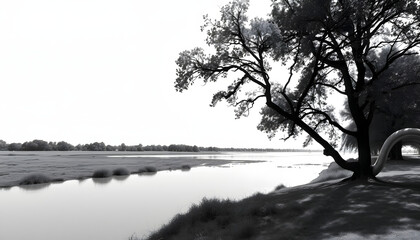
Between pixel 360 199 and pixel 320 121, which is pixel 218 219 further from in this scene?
pixel 320 121

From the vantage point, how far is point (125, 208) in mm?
21016

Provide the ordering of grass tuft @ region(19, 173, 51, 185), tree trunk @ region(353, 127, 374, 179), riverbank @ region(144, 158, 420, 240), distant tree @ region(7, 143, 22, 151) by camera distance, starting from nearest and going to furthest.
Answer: riverbank @ region(144, 158, 420, 240) < tree trunk @ region(353, 127, 374, 179) < grass tuft @ region(19, 173, 51, 185) < distant tree @ region(7, 143, 22, 151)

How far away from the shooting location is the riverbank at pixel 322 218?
28.9ft

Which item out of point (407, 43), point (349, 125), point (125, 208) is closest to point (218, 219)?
point (125, 208)

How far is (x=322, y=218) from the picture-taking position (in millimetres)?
10609

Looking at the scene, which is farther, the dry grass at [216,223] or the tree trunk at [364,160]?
the tree trunk at [364,160]

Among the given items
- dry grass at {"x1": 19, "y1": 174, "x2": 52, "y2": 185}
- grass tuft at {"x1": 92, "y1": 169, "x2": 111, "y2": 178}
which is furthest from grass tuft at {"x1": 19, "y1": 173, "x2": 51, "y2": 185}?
grass tuft at {"x1": 92, "y1": 169, "x2": 111, "y2": 178}

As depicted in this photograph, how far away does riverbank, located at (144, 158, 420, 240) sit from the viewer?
8797 millimetres

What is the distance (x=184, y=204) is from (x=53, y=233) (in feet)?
31.1

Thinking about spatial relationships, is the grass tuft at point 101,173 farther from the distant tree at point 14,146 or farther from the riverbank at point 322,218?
the distant tree at point 14,146

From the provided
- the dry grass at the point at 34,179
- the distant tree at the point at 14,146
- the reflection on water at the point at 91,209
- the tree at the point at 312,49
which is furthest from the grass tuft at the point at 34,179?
the distant tree at the point at 14,146

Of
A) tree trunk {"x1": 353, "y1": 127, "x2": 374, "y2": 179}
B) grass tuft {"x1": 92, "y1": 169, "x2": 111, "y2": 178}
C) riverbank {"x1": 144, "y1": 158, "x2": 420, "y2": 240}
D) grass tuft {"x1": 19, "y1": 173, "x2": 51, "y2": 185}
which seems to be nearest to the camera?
riverbank {"x1": 144, "y1": 158, "x2": 420, "y2": 240}

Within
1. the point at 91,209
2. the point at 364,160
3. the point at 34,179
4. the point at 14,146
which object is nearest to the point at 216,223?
the point at 364,160

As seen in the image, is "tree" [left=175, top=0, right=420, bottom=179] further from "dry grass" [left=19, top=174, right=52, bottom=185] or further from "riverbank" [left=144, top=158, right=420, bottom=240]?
"dry grass" [left=19, top=174, right=52, bottom=185]
